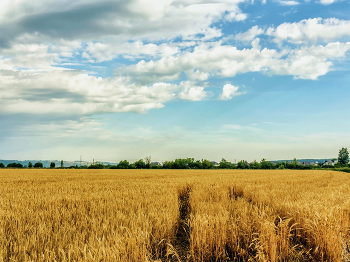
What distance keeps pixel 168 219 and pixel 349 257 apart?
3.55 meters

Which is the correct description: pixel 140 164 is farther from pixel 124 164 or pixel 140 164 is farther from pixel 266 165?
pixel 266 165

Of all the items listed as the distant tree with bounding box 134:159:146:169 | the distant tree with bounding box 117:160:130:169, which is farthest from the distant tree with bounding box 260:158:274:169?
the distant tree with bounding box 117:160:130:169

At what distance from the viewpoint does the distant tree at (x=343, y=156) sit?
15191 cm

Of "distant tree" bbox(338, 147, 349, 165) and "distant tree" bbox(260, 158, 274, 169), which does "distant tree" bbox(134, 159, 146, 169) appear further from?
"distant tree" bbox(338, 147, 349, 165)

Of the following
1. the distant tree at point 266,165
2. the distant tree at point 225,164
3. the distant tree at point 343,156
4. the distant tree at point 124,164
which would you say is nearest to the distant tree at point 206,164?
the distant tree at point 225,164

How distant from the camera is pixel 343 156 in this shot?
154000 mm

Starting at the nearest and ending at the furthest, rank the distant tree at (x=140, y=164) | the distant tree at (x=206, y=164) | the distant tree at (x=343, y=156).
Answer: the distant tree at (x=140, y=164), the distant tree at (x=206, y=164), the distant tree at (x=343, y=156)

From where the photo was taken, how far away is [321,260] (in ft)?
13.0

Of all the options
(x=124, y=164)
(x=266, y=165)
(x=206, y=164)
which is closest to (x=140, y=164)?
(x=124, y=164)

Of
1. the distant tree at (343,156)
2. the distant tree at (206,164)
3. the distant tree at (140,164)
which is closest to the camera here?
the distant tree at (140,164)

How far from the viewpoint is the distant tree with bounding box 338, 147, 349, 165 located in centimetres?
15191

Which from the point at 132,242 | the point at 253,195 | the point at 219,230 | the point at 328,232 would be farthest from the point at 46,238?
the point at 253,195

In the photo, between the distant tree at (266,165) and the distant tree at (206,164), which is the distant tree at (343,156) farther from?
the distant tree at (206,164)

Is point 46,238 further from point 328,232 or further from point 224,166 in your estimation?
point 224,166
